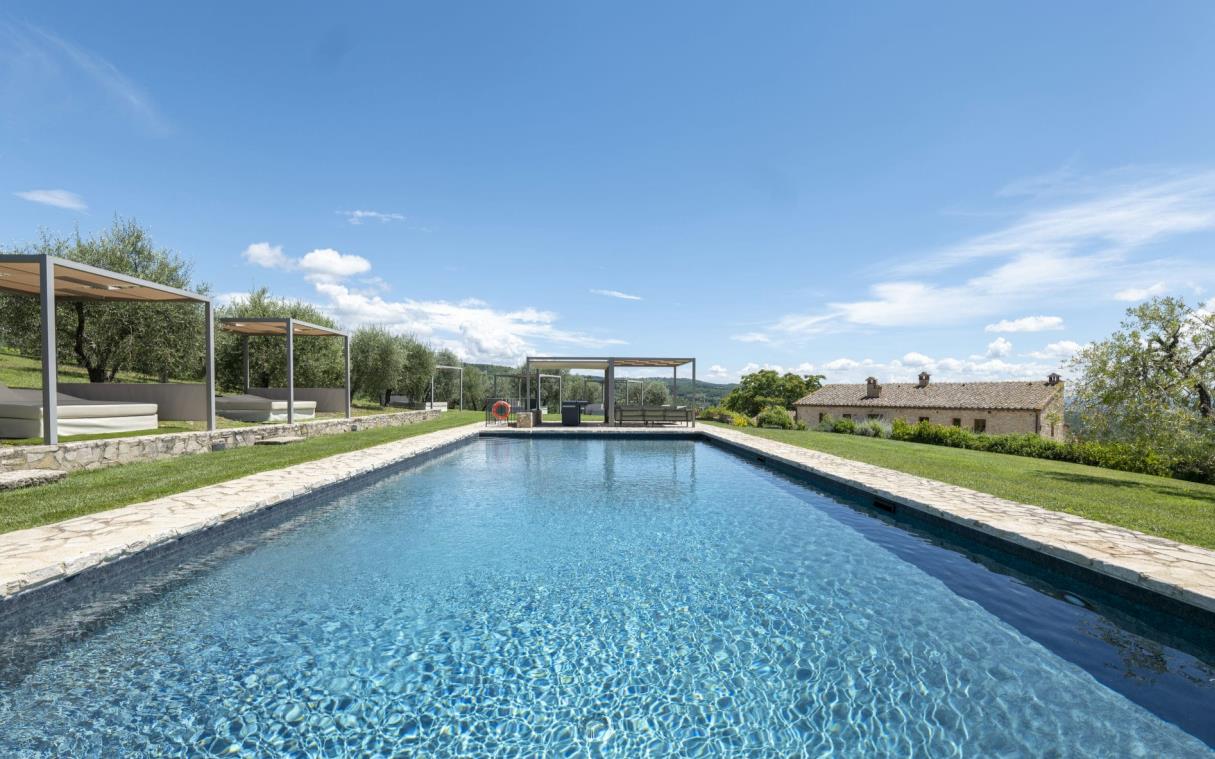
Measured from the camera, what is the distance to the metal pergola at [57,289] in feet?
22.9

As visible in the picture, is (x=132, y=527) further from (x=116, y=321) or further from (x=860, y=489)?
(x=116, y=321)

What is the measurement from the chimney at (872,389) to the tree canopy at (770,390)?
1015 centimetres

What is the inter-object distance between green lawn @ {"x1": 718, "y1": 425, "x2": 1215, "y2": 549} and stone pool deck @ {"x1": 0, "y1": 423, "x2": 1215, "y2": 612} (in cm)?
43

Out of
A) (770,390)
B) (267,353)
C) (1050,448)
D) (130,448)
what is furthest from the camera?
(770,390)

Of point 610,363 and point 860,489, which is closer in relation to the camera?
point 860,489

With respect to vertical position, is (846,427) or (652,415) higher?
(652,415)

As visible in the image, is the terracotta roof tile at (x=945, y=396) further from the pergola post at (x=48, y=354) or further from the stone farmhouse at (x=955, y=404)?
the pergola post at (x=48, y=354)

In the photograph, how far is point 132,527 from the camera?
4262 mm

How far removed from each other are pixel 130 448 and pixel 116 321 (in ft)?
27.1

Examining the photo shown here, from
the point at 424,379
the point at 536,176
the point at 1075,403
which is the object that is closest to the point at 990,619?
the point at 1075,403

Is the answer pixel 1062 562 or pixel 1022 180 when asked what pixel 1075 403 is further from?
pixel 1062 562

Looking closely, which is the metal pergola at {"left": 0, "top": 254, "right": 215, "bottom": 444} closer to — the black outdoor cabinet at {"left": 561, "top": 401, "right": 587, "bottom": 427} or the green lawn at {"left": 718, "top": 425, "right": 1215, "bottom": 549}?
the black outdoor cabinet at {"left": 561, "top": 401, "right": 587, "bottom": 427}

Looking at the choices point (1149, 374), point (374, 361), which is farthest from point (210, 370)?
point (1149, 374)

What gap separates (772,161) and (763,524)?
13495 millimetres
